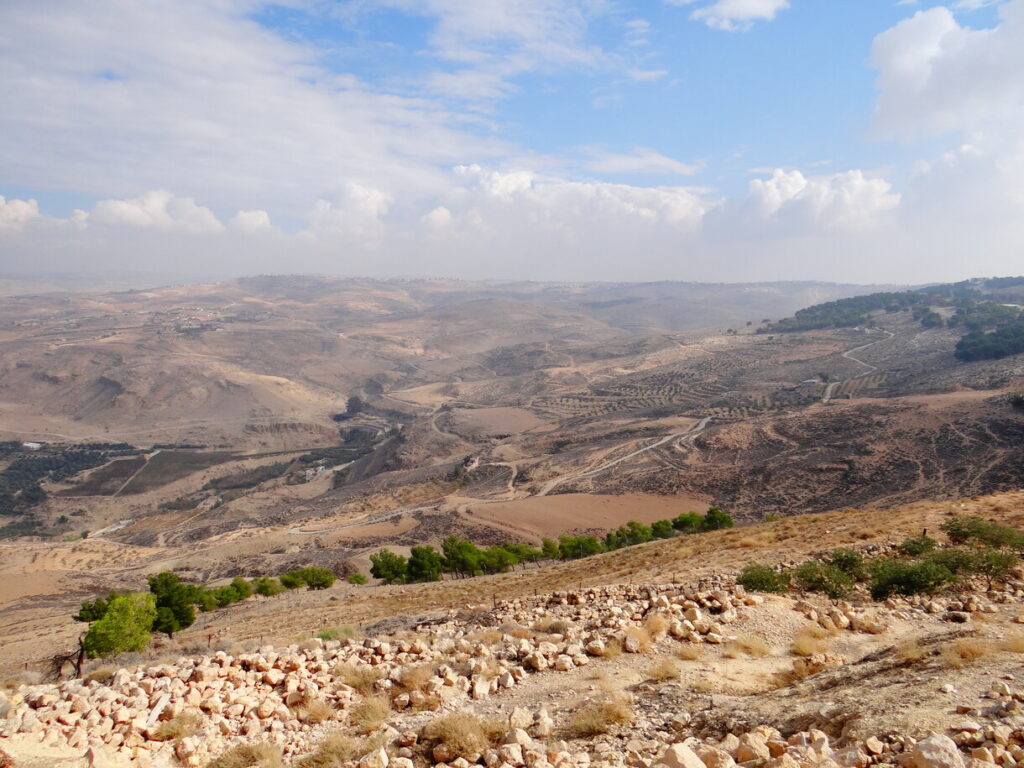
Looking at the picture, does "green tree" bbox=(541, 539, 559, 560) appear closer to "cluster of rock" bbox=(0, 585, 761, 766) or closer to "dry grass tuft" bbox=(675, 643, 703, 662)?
"cluster of rock" bbox=(0, 585, 761, 766)

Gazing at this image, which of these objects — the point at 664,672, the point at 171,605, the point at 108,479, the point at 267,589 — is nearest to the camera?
the point at 664,672

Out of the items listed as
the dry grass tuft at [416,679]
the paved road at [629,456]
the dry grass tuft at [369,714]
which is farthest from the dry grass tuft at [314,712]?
the paved road at [629,456]

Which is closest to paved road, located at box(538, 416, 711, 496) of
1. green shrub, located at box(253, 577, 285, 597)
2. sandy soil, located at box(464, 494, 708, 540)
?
sandy soil, located at box(464, 494, 708, 540)

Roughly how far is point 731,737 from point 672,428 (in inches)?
2566

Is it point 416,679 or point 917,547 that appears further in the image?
point 917,547

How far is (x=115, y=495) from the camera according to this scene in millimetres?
80750

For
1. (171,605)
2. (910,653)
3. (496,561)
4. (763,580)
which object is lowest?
(496,561)

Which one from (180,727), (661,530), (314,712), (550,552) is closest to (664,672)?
(314,712)

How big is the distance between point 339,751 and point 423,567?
2470 centimetres

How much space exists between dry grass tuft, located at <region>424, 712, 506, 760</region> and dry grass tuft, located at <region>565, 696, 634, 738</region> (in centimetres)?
92

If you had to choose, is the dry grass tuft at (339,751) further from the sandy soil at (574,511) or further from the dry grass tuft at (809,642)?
the sandy soil at (574,511)

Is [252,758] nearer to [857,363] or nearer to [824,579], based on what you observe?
[824,579]

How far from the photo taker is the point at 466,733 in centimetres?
659

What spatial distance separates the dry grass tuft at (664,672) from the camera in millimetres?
8417
